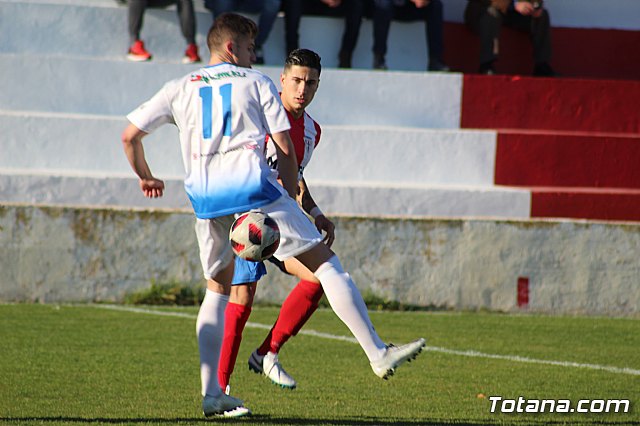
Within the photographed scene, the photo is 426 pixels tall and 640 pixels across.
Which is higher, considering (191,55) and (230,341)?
(191,55)

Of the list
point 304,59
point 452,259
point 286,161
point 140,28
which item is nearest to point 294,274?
point 286,161

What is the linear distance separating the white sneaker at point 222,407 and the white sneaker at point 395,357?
640 millimetres

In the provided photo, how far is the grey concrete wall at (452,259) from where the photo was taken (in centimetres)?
1051

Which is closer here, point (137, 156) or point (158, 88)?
point (137, 156)

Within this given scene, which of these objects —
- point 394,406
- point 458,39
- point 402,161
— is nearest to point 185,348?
point 394,406

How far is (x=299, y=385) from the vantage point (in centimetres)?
648

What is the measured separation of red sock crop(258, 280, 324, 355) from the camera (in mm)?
6012

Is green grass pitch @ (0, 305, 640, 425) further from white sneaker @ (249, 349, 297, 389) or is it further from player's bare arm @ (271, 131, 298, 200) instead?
player's bare arm @ (271, 131, 298, 200)

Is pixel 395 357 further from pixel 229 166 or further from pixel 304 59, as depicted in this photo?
pixel 304 59

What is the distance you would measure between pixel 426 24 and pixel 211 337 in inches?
325

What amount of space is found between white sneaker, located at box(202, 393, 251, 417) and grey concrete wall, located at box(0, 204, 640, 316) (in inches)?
206

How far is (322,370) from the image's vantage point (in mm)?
7086

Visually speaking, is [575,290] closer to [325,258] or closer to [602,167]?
[602,167]

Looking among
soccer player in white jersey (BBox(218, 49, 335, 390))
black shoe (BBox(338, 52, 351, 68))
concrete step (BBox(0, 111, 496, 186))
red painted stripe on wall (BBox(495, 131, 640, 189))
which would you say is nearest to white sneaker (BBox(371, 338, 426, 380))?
soccer player in white jersey (BBox(218, 49, 335, 390))
